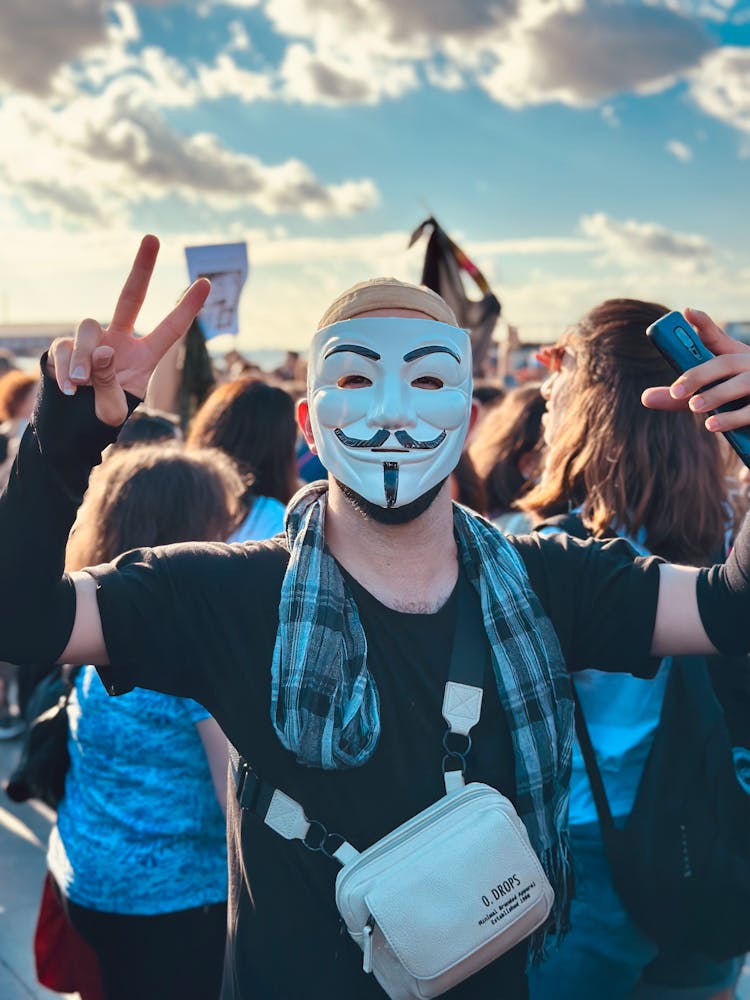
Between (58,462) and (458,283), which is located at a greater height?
(458,283)

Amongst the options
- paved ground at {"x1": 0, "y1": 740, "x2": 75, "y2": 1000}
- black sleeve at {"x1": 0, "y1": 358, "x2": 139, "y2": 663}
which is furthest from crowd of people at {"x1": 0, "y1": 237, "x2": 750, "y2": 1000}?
paved ground at {"x1": 0, "y1": 740, "x2": 75, "y2": 1000}

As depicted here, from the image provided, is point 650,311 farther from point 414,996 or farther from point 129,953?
point 129,953

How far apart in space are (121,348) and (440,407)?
570 millimetres

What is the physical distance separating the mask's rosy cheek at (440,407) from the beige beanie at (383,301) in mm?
143

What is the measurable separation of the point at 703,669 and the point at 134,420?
2.28 meters

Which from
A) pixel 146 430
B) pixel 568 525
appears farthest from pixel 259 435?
pixel 568 525

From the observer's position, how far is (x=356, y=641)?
152 cm

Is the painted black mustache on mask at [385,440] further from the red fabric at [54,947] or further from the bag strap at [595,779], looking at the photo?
the red fabric at [54,947]

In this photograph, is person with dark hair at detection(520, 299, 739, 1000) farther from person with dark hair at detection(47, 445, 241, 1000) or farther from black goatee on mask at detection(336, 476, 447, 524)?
person with dark hair at detection(47, 445, 241, 1000)

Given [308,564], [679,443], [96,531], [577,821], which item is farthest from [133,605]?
[679,443]

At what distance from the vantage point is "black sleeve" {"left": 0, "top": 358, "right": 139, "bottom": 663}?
4.21ft

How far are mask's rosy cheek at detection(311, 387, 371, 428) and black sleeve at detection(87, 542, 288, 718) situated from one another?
0.94 ft

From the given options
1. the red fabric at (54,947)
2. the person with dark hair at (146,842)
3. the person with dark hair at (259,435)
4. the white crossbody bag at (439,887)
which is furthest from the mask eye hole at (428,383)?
the person with dark hair at (259,435)

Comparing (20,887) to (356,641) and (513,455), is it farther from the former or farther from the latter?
(356,641)
